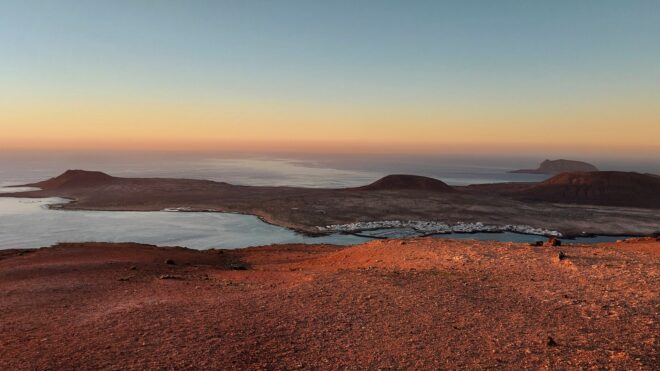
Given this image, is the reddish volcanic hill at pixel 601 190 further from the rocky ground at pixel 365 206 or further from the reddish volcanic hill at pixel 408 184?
the reddish volcanic hill at pixel 408 184

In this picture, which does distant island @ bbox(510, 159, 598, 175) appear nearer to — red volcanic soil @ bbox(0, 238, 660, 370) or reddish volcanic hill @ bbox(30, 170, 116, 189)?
reddish volcanic hill @ bbox(30, 170, 116, 189)

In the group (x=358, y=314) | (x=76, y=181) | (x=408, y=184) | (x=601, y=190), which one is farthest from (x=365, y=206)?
(x=76, y=181)

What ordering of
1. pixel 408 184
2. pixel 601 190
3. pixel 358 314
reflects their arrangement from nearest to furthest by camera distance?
pixel 358 314 < pixel 601 190 < pixel 408 184

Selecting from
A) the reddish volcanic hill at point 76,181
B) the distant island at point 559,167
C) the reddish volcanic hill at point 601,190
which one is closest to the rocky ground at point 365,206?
the reddish volcanic hill at point 76,181

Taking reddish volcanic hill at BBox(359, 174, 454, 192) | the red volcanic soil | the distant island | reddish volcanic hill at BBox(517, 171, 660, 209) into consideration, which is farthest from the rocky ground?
the distant island

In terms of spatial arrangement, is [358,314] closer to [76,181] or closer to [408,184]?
[408,184]

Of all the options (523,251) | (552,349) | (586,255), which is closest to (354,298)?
(552,349)

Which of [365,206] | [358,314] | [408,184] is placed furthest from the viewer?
[408,184]
